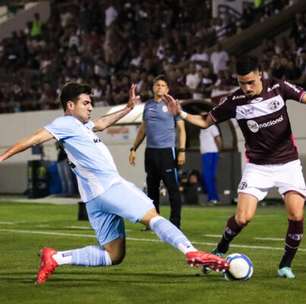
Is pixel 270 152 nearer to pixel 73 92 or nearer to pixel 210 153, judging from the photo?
pixel 73 92

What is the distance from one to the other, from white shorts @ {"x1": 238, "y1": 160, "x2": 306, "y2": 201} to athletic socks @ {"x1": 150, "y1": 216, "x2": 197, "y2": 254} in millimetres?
1289

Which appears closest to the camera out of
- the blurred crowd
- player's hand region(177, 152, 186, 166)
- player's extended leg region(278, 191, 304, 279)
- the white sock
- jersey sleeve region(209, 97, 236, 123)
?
the white sock

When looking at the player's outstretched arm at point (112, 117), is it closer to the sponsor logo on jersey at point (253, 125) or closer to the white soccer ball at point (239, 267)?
the sponsor logo on jersey at point (253, 125)

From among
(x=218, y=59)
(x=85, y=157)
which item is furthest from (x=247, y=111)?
(x=218, y=59)

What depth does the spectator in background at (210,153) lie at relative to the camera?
909 inches

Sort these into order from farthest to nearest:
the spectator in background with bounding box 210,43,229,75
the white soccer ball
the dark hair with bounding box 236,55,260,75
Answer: the spectator in background with bounding box 210,43,229,75
the dark hair with bounding box 236,55,260,75
the white soccer ball

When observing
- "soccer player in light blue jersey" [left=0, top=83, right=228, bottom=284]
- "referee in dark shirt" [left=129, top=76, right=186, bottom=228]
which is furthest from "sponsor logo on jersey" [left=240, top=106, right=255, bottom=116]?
"referee in dark shirt" [left=129, top=76, right=186, bottom=228]

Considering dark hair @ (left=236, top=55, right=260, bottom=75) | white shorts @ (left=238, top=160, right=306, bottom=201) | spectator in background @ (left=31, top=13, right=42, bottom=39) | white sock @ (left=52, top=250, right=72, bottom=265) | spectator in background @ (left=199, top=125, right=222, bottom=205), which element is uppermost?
spectator in background @ (left=31, top=13, right=42, bottom=39)

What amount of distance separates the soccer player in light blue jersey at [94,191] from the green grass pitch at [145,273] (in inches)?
10.8

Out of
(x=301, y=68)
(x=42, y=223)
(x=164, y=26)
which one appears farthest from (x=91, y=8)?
(x=42, y=223)

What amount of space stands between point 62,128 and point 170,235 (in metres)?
1.41

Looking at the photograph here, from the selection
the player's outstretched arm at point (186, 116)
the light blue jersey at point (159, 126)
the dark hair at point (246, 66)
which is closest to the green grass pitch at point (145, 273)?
the light blue jersey at point (159, 126)

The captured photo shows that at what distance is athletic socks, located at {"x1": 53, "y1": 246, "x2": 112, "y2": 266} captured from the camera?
956 cm

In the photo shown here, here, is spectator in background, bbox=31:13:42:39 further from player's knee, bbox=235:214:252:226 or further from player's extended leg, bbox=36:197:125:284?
player's extended leg, bbox=36:197:125:284
